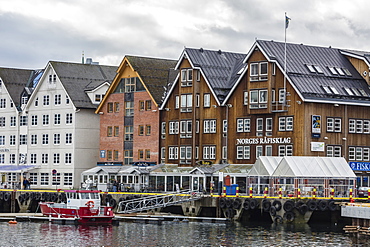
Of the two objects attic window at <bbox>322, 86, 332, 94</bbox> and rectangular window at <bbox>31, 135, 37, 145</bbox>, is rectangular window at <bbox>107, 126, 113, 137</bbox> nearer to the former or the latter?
rectangular window at <bbox>31, 135, 37, 145</bbox>

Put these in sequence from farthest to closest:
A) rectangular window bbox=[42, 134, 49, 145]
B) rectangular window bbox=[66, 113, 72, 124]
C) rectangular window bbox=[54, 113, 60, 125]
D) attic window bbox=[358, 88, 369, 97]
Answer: rectangular window bbox=[42, 134, 49, 145], rectangular window bbox=[54, 113, 60, 125], rectangular window bbox=[66, 113, 72, 124], attic window bbox=[358, 88, 369, 97]

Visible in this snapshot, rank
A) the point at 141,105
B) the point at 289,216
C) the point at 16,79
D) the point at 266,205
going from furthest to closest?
the point at 16,79 → the point at 141,105 → the point at 266,205 → the point at 289,216

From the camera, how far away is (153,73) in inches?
4323

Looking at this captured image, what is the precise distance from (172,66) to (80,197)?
33.1 meters

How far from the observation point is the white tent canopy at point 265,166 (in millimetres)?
85619

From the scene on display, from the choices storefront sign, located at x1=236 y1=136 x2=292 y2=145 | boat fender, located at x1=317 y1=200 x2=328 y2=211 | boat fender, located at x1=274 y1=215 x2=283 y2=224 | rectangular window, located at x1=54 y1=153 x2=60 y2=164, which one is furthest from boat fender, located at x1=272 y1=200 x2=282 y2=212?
rectangular window, located at x1=54 y1=153 x2=60 y2=164

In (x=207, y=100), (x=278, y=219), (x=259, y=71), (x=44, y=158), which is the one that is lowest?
(x=278, y=219)

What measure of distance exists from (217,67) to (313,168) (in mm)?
21074

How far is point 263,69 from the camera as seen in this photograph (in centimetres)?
9325

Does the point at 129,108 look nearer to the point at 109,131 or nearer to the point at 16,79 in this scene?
the point at 109,131

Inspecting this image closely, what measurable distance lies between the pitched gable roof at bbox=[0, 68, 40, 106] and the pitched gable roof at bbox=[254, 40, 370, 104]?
4241cm

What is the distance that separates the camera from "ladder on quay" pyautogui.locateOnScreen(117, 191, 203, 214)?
88.4 metres

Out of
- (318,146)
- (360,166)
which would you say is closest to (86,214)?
(318,146)

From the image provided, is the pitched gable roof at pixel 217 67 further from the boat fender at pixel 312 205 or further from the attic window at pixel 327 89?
the boat fender at pixel 312 205
